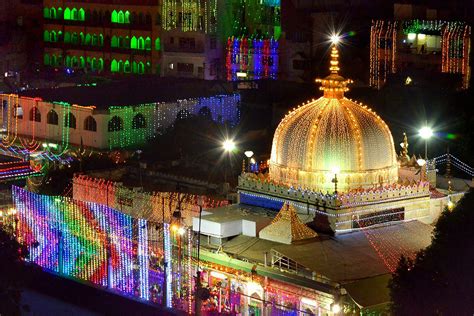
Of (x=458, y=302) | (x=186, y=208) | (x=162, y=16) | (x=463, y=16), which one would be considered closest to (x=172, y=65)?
(x=162, y=16)

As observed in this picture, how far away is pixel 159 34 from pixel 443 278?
1973 inches

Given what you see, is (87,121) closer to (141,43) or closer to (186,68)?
(186,68)

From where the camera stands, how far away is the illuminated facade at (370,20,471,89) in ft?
221

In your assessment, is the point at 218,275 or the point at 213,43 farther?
the point at 213,43

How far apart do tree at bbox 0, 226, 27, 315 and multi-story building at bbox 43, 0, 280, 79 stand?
136ft

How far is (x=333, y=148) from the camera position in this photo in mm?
39438

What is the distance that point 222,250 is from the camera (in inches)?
1491

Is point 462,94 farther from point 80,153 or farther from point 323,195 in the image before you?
point 323,195

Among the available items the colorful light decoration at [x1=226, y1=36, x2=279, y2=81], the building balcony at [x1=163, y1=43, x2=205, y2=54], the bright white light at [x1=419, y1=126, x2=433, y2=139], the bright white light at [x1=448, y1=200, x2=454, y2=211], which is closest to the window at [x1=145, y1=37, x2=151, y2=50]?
the building balcony at [x1=163, y1=43, x2=205, y2=54]

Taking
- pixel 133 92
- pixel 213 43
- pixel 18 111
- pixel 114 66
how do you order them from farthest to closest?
pixel 114 66
pixel 213 43
pixel 133 92
pixel 18 111

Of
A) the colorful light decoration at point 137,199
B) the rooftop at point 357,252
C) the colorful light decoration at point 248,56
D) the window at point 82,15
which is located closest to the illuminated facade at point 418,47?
the colorful light decoration at point 248,56

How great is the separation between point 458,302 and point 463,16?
42.0 m

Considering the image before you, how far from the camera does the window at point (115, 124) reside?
60.3 metres

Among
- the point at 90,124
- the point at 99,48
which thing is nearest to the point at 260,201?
the point at 90,124
